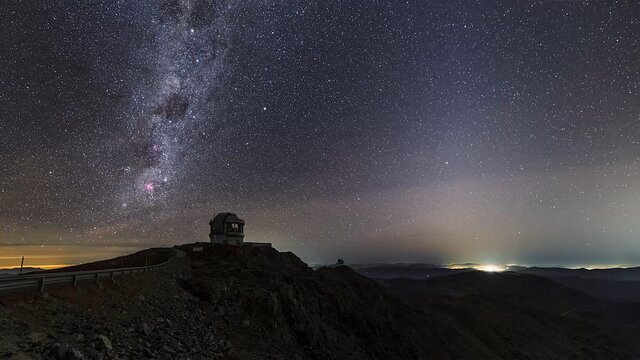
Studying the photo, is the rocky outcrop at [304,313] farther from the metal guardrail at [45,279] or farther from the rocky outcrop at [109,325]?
the metal guardrail at [45,279]

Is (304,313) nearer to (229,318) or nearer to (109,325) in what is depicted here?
(229,318)

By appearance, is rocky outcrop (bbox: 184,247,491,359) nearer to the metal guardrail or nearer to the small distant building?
the small distant building

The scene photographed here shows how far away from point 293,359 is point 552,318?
206m

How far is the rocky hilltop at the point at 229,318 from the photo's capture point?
1485 centimetres

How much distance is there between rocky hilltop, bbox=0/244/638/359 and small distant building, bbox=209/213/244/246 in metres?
7.12

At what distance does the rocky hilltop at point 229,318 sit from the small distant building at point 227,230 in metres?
7.12

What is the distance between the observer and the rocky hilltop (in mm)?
14852

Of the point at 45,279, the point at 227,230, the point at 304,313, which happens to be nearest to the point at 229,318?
the point at 304,313

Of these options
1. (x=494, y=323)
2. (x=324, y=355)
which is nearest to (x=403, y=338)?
(x=324, y=355)

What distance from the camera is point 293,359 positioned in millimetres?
35188

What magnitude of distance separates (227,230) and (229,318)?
3840 cm

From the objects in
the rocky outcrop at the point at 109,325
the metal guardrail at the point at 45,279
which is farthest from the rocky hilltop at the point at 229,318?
the metal guardrail at the point at 45,279

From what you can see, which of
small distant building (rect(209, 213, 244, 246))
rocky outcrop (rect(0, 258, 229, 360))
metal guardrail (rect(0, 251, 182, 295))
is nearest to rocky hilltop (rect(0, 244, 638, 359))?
rocky outcrop (rect(0, 258, 229, 360))

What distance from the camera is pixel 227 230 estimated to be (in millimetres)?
72000
